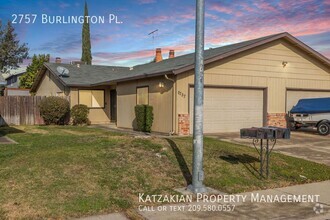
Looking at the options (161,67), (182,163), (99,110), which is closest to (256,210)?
(182,163)

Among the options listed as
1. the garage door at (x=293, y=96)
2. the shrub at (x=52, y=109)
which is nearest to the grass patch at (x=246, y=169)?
the garage door at (x=293, y=96)

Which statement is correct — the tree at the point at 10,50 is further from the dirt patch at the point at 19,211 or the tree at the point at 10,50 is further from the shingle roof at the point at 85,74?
the dirt patch at the point at 19,211

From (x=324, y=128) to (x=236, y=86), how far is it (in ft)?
14.9

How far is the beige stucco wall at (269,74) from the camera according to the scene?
51.9 feet

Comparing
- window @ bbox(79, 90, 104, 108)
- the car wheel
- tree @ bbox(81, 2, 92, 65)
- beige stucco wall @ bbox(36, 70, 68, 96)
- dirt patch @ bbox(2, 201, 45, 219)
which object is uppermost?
tree @ bbox(81, 2, 92, 65)

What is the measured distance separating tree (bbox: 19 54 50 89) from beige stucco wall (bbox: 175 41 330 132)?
29862mm

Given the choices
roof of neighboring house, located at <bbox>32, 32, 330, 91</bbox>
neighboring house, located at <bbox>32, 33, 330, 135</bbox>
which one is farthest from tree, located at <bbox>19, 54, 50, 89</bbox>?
neighboring house, located at <bbox>32, 33, 330, 135</bbox>

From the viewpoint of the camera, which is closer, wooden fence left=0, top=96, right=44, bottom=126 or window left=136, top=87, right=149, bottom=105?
window left=136, top=87, right=149, bottom=105

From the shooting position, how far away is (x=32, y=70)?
4103 cm

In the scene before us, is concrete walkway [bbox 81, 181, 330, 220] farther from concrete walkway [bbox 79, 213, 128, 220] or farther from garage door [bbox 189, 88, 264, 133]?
garage door [bbox 189, 88, 264, 133]

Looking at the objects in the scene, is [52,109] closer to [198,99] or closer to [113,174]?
[113,174]

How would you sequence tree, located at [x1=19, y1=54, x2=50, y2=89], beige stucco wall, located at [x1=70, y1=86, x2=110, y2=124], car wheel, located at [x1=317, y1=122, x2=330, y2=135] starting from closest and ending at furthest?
car wheel, located at [x1=317, y1=122, x2=330, y2=135] → beige stucco wall, located at [x1=70, y1=86, x2=110, y2=124] → tree, located at [x1=19, y1=54, x2=50, y2=89]

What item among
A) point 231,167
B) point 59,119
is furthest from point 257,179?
point 59,119

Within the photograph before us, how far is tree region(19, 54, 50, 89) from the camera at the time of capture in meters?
40.8
